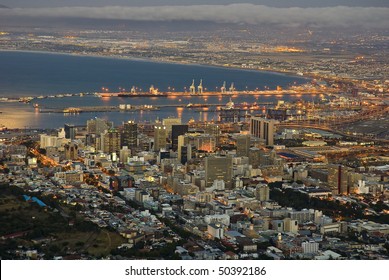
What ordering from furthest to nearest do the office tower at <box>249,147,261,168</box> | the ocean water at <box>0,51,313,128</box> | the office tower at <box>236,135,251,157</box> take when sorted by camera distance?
the ocean water at <box>0,51,313,128</box> < the office tower at <box>236,135,251,157</box> < the office tower at <box>249,147,261,168</box>

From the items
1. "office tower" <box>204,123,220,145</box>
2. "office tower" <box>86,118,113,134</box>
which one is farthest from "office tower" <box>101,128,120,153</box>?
"office tower" <box>204,123,220,145</box>

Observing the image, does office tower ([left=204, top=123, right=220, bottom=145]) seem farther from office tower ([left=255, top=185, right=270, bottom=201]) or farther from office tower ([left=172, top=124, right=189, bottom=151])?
office tower ([left=255, top=185, right=270, bottom=201])

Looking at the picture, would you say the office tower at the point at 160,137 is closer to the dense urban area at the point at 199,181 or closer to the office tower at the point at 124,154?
the dense urban area at the point at 199,181

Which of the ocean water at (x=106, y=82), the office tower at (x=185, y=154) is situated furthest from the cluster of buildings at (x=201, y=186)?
the ocean water at (x=106, y=82)

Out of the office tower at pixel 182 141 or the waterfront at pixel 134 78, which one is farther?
the waterfront at pixel 134 78

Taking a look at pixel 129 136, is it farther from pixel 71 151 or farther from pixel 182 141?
pixel 71 151

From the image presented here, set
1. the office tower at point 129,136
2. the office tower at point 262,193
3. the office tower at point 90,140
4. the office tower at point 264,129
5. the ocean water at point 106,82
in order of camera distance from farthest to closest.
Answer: the ocean water at point 106,82 → the office tower at point 264,129 → the office tower at point 90,140 → the office tower at point 129,136 → the office tower at point 262,193

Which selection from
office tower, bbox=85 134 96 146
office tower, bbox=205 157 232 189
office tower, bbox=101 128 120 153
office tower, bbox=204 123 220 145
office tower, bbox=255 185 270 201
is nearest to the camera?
office tower, bbox=255 185 270 201
